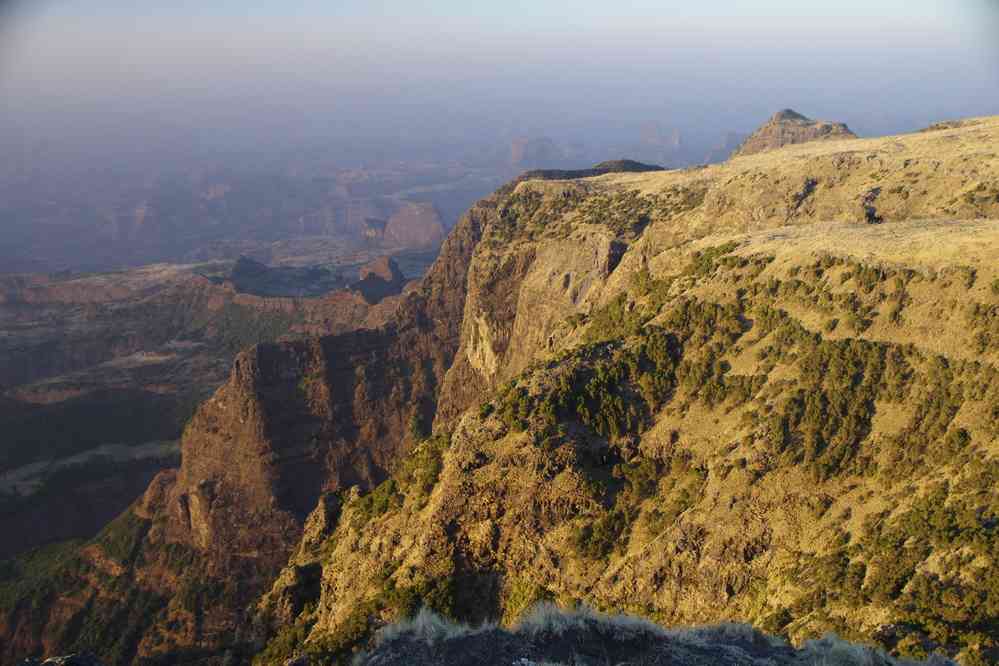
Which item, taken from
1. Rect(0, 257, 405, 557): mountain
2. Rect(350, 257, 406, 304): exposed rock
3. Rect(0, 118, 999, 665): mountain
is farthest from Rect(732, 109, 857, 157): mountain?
Rect(350, 257, 406, 304): exposed rock

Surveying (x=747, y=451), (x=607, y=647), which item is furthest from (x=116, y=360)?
(x=607, y=647)

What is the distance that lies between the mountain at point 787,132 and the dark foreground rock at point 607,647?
9409 centimetres

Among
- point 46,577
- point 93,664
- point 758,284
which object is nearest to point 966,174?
point 758,284

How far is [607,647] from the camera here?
17.4 meters

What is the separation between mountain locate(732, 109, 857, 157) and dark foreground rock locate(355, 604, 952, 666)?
94089 mm

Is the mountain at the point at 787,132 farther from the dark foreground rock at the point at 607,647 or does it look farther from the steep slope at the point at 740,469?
the dark foreground rock at the point at 607,647

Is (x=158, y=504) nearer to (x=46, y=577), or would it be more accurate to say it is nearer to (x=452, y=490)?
(x=46, y=577)

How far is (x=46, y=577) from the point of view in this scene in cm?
6253

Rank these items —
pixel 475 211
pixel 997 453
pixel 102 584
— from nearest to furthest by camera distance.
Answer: pixel 997 453 < pixel 102 584 < pixel 475 211

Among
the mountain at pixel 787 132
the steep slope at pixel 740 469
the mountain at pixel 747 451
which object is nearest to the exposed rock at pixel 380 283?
the mountain at pixel 787 132

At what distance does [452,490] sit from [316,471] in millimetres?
43487

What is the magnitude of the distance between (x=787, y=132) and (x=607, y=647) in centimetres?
10653

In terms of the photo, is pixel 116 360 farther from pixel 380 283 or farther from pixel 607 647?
pixel 607 647

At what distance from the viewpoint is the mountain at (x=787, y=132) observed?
104 meters
